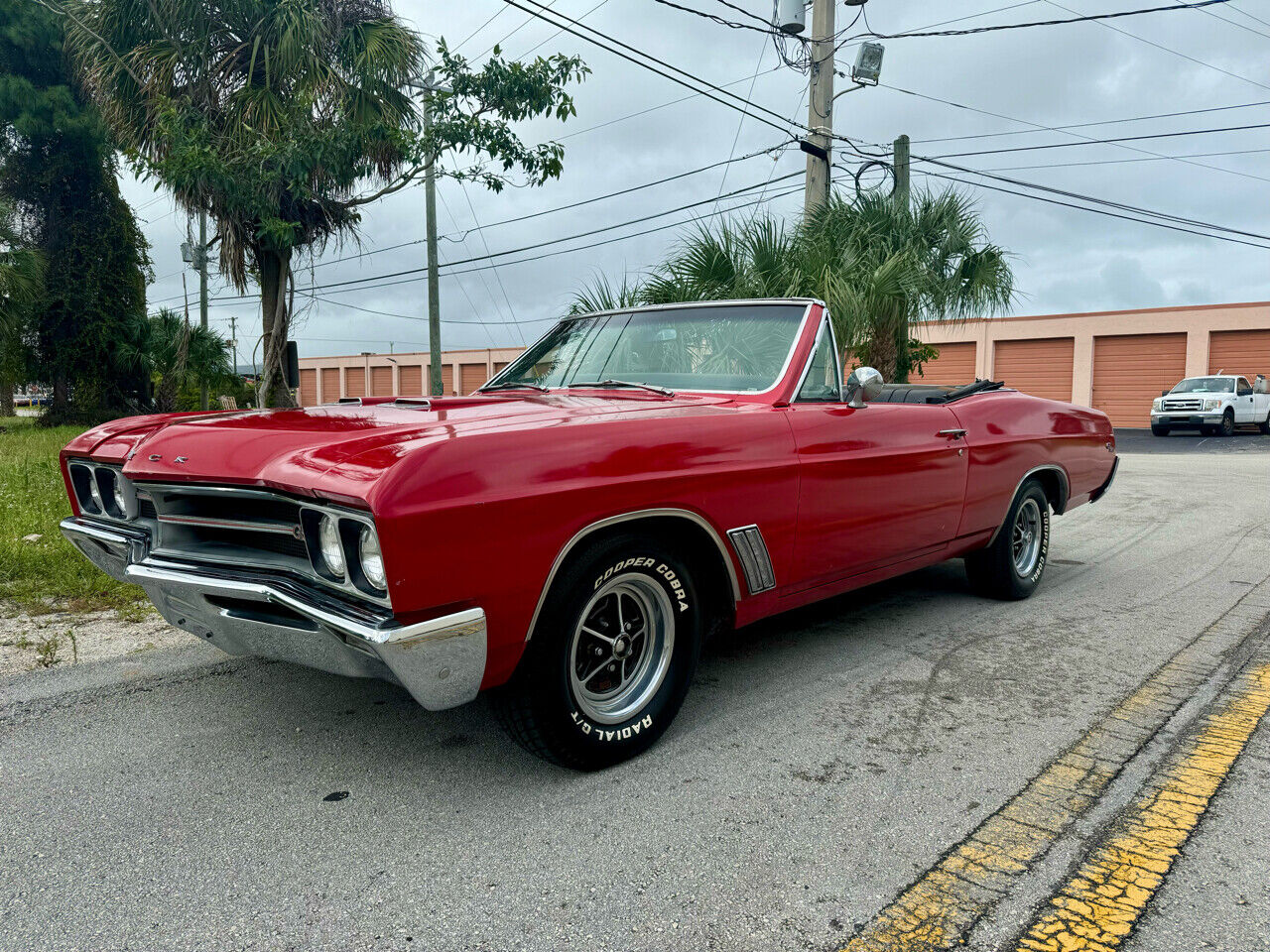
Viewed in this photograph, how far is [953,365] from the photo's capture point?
113 feet

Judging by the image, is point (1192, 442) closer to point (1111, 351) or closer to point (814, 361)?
point (1111, 351)

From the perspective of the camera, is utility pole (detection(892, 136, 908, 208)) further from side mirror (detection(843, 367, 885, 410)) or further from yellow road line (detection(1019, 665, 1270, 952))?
yellow road line (detection(1019, 665, 1270, 952))

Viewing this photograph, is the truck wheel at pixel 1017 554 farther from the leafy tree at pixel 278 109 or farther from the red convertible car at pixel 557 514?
the leafy tree at pixel 278 109

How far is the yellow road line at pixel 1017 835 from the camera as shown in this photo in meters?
2.05

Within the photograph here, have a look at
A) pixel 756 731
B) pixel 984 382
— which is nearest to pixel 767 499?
pixel 756 731

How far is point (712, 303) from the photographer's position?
4.15 meters

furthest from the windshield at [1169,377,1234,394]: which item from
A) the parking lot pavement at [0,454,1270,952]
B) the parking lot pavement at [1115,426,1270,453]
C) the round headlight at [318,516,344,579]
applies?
the round headlight at [318,516,344,579]

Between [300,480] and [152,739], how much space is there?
1.34 meters

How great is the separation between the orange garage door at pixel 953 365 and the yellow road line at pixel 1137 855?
32.3m

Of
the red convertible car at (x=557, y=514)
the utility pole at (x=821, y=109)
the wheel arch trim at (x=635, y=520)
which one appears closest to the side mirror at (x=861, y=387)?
the red convertible car at (x=557, y=514)

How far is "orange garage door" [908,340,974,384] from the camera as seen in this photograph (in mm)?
33938

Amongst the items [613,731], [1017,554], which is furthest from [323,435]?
[1017,554]

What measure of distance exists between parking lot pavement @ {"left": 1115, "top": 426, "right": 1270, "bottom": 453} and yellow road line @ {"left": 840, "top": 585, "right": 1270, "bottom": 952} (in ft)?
56.3

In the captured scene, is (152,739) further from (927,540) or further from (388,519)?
(927,540)
